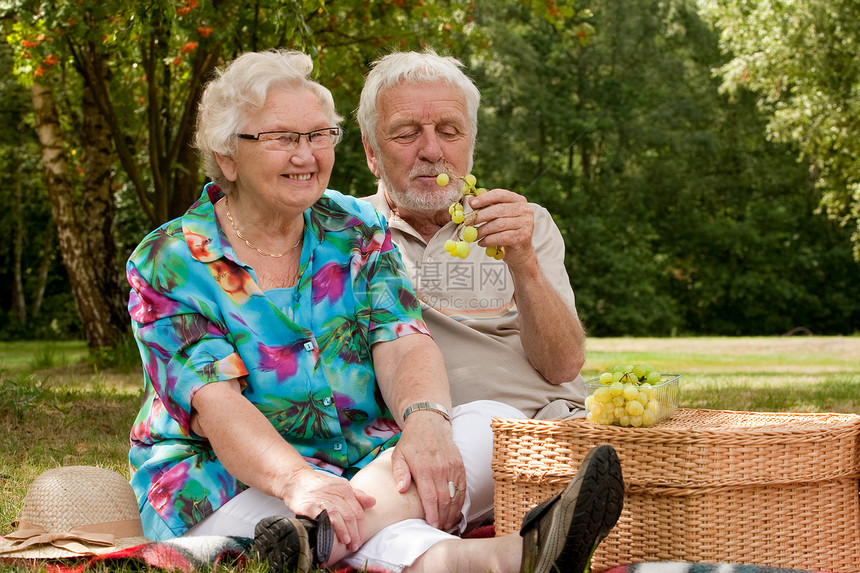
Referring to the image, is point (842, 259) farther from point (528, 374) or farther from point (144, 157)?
point (528, 374)

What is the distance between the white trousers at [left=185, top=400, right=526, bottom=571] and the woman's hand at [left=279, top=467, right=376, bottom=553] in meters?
0.07

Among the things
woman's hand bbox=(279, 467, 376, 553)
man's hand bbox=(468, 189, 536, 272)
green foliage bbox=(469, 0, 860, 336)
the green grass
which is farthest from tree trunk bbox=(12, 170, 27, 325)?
woman's hand bbox=(279, 467, 376, 553)

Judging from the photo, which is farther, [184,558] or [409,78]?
[409,78]

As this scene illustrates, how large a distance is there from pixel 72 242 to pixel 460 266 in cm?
760

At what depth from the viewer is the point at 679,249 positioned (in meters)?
30.6

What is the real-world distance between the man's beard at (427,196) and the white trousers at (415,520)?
833 millimetres

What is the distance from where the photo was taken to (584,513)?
2.05 m

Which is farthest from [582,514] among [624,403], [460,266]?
[460,266]

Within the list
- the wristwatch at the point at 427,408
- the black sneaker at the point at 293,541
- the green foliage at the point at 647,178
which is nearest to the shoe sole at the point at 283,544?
the black sneaker at the point at 293,541

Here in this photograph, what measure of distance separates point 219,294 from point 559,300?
3.70ft

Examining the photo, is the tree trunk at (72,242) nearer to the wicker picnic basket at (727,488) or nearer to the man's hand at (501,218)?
the man's hand at (501,218)

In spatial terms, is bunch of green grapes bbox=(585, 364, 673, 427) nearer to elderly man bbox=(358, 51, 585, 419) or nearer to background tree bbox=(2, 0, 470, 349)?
elderly man bbox=(358, 51, 585, 419)

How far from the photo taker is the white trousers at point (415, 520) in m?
2.43

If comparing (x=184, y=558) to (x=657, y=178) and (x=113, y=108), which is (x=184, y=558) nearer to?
(x=113, y=108)
